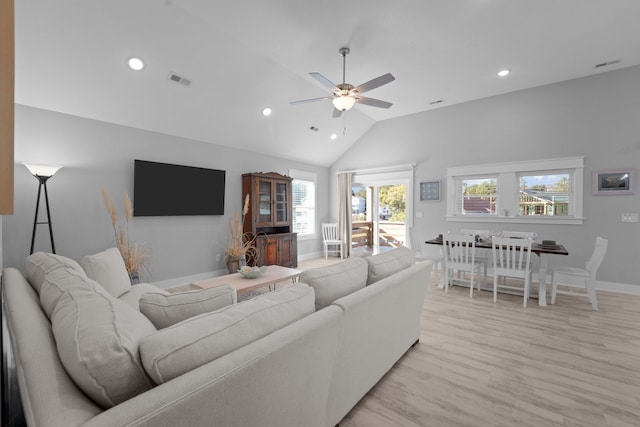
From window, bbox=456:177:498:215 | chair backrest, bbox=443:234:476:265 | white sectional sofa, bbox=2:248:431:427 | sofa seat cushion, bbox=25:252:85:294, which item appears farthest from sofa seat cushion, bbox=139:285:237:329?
window, bbox=456:177:498:215

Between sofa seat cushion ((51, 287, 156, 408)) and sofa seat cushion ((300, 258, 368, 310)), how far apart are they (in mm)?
888

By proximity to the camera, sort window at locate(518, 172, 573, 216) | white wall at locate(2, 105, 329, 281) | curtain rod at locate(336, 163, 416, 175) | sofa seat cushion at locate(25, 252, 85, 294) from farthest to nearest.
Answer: curtain rod at locate(336, 163, 416, 175) → window at locate(518, 172, 573, 216) → white wall at locate(2, 105, 329, 281) → sofa seat cushion at locate(25, 252, 85, 294)

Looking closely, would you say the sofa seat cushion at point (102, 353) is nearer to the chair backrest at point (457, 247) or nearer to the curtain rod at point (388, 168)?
the chair backrest at point (457, 247)

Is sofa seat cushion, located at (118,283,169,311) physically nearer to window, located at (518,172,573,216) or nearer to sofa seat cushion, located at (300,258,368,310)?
sofa seat cushion, located at (300,258,368,310)

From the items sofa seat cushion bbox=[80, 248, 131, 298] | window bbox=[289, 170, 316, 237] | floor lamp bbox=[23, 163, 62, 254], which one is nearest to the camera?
sofa seat cushion bbox=[80, 248, 131, 298]

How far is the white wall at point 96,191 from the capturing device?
127 inches

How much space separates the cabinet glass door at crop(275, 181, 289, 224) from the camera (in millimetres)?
5887

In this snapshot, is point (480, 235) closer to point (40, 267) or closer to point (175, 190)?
point (175, 190)

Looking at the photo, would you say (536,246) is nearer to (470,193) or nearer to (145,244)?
(470,193)

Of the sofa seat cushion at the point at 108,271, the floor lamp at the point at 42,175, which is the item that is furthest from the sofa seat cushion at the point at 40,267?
the floor lamp at the point at 42,175

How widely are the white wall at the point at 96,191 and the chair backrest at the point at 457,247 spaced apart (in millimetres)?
3735

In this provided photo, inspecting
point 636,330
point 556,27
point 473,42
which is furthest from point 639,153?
point 473,42

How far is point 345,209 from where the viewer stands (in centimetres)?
727

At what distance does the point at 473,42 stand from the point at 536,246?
2.82 meters
